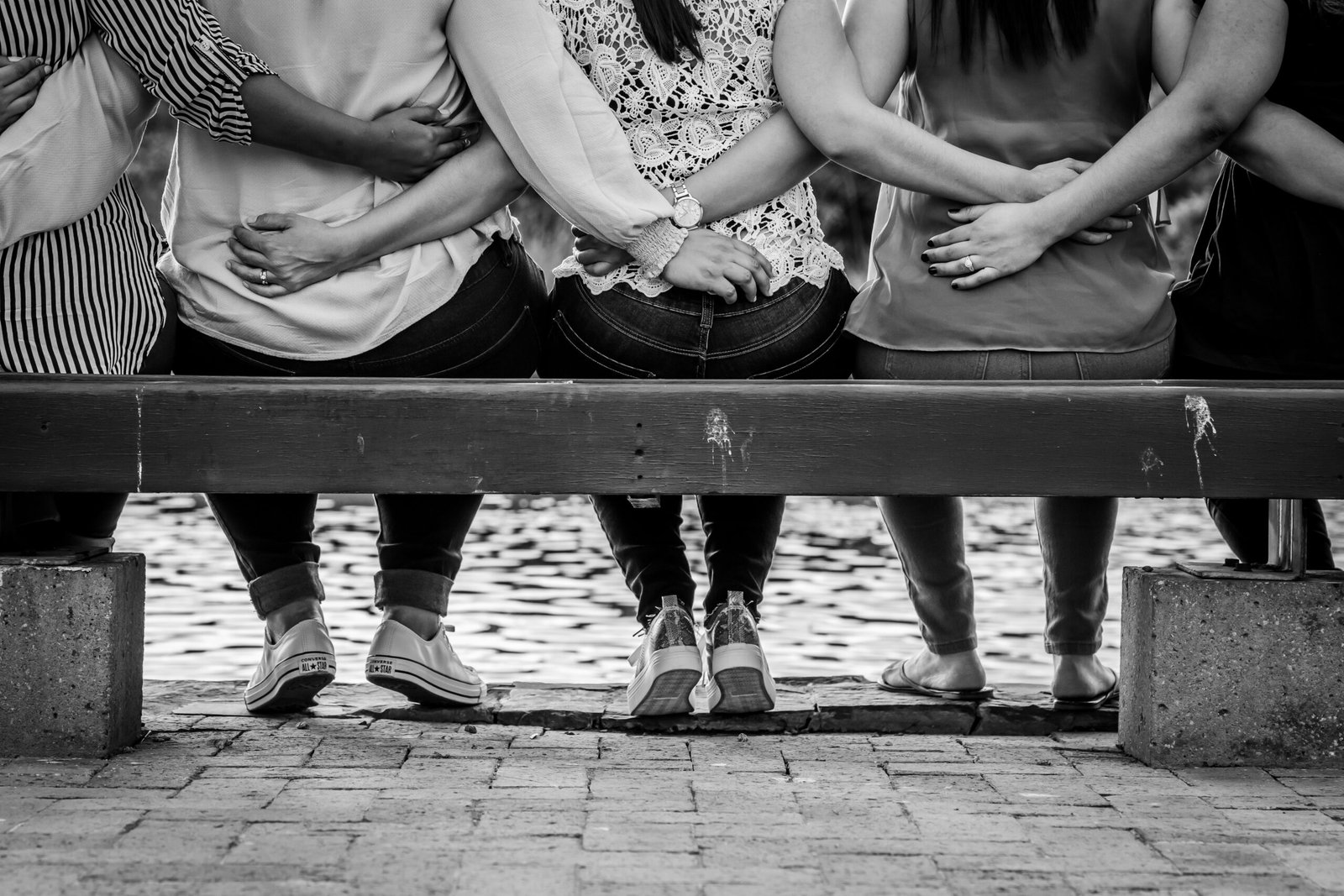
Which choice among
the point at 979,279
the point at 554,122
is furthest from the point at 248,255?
the point at 979,279

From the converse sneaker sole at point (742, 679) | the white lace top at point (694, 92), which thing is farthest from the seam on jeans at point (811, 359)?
the converse sneaker sole at point (742, 679)

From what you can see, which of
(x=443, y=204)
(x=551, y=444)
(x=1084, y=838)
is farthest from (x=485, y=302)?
(x=1084, y=838)

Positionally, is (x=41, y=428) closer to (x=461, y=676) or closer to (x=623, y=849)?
(x=461, y=676)

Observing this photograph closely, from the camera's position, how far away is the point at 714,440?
3080mm

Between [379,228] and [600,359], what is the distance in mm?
531

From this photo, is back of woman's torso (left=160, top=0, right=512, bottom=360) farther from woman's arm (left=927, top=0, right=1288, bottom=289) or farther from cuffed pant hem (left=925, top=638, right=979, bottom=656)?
cuffed pant hem (left=925, top=638, right=979, bottom=656)

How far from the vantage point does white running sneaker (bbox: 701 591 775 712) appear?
350 cm

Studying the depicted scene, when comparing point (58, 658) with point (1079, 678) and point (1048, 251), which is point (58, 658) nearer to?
point (1048, 251)

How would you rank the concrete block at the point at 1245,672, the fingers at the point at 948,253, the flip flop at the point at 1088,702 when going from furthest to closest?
1. the flip flop at the point at 1088,702
2. the fingers at the point at 948,253
3. the concrete block at the point at 1245,672

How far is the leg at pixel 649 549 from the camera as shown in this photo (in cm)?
355

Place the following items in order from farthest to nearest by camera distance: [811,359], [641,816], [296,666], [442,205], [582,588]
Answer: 1. [582,588]
2. [296,666]
3. [811,359]
4. [442,205]
5. [641,816]

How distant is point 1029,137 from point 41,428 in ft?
6.92

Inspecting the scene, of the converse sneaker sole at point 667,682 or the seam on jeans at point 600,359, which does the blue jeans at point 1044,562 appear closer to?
the converse sneaker sole at point 667,682

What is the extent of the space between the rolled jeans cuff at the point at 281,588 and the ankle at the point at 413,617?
0.20 meters
